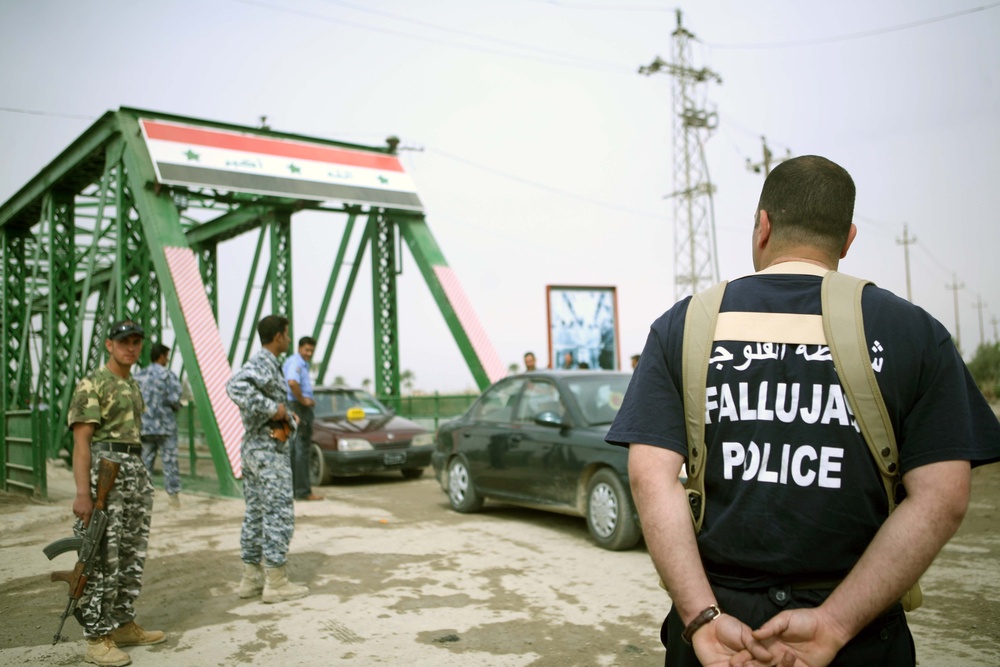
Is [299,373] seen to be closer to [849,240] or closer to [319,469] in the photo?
[319,469]

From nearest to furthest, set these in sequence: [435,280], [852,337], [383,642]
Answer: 1. [852,337]
2. [383,642]
3. [435,280]

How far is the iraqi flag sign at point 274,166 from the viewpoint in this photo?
1412 centimetres

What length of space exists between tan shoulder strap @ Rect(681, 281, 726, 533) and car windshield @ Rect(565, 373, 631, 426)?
238 inches

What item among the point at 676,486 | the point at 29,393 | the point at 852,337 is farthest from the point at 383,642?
the point at 29,393

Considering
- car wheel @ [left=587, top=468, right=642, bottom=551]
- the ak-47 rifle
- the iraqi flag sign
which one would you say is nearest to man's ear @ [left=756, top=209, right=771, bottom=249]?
the ak-47 rifle

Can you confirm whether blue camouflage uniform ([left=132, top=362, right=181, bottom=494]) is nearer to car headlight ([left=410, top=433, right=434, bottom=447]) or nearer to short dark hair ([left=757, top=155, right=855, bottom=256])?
car headlight ([left=410, top=433, right=434, bottom=447])

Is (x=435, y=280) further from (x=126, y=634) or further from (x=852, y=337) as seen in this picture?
(x=852, y=337)

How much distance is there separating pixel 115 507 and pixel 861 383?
13.8 ft

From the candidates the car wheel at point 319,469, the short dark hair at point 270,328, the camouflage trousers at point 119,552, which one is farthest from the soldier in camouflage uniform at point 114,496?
the car wheel at point 319,469

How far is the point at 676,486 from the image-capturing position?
183 cm

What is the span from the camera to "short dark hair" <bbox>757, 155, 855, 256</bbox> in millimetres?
1930

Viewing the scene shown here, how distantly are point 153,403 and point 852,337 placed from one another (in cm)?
993

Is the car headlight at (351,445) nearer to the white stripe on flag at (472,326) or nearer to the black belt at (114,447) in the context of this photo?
the white stripe on flag at (472,326)

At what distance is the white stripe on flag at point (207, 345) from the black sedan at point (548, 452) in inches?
137
